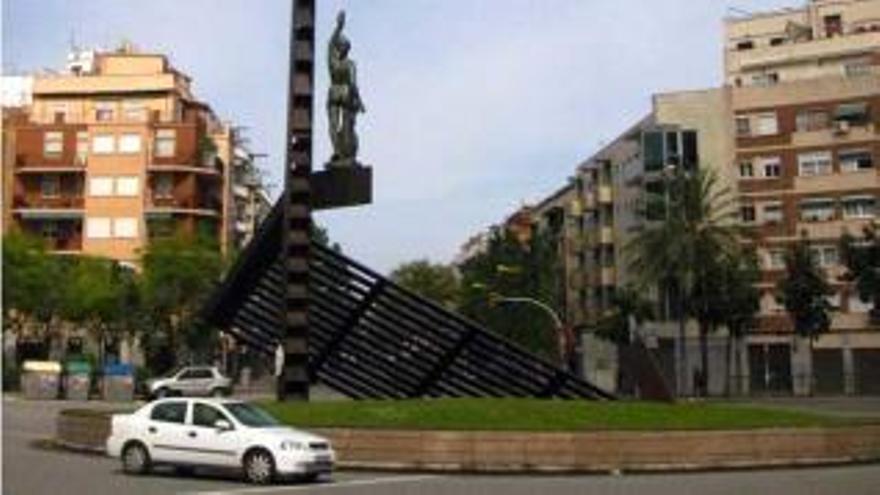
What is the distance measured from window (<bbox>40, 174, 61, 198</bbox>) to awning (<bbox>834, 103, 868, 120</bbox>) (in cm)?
5199

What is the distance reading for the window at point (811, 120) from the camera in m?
79.6

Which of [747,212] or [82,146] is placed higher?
[82,146]

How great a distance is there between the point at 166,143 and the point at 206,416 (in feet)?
249

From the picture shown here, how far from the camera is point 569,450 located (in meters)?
23.7

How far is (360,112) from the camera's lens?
2994 centimetres

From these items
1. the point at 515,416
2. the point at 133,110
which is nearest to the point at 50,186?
the point at 133,110

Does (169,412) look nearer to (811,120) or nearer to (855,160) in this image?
(855,160)

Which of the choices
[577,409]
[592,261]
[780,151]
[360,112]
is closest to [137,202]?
[592,261]

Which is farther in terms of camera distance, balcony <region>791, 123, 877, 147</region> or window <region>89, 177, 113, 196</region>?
window <region>89, 177, 113, 196</region>

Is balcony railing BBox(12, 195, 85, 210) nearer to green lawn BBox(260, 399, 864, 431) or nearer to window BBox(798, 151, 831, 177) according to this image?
window BBox(798, 151, 831, 177)

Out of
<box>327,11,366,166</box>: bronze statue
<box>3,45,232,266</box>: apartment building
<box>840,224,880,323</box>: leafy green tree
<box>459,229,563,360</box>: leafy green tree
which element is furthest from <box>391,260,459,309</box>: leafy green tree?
<box>327,11,366,166</box>: bronze statue

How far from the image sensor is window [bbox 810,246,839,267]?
78750 millimetres

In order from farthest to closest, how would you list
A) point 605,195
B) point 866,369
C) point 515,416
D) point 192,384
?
point 605,195
point 866,369
point 192,384
point 515,416

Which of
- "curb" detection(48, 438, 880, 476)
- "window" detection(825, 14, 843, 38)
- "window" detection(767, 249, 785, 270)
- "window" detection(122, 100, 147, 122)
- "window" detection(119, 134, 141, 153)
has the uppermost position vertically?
"window" detection(825, 14, 843, 38)
